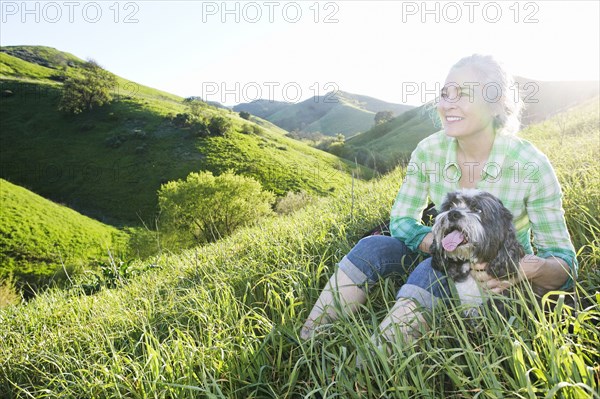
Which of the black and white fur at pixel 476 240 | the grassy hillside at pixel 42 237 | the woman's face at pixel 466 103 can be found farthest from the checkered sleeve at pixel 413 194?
the grassy hillside at pixel 42 237

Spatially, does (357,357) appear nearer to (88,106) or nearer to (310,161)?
(310,161)

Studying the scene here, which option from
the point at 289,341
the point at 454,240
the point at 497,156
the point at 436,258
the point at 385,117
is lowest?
the point at 289,341

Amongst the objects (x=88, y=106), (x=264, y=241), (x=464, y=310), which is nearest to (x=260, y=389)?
(x=464, y=310)

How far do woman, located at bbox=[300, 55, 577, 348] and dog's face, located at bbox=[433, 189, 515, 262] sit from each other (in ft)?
0.34

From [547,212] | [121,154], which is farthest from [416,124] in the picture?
[547,212]

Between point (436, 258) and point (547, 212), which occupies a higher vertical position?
point (547, 212)

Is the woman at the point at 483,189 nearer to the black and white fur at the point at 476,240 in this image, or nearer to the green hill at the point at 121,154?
the black and white fur at the point at 476,240

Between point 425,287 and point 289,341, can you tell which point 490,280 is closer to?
point 425,287

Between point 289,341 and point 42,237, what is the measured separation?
4311cm

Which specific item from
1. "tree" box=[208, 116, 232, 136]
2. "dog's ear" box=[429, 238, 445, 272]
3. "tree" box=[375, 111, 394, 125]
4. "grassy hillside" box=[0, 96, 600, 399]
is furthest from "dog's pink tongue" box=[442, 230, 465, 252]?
"tree" box=[375, 111, 394, 125]

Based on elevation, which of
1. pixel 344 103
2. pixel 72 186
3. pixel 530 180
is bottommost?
pixel 72 186

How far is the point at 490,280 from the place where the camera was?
2086mm

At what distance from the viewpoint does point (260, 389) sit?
2.17m

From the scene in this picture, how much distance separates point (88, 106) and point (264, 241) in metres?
75.1
